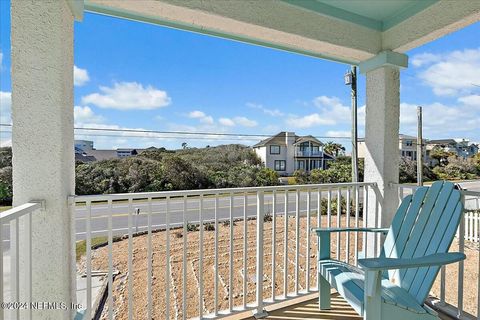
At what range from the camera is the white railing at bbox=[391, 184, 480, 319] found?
6.93 feet

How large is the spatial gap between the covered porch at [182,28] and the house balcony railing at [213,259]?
0.02 meters

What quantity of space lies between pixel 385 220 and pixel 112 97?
17511 mm

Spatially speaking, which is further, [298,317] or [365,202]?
[365,202]

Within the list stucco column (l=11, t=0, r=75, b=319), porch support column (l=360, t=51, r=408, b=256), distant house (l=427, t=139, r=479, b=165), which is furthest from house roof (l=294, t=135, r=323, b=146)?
stucco column (l=11, t=0, r=75, b=319)

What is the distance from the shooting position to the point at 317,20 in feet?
7.93

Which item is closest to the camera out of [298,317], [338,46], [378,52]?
[298,317]

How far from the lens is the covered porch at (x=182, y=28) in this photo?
1.48 metres

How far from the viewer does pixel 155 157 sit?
10211 mm

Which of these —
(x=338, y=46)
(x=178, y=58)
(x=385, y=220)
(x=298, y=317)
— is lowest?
(x=298, y=317)

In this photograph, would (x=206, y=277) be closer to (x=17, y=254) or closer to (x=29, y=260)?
(x=29, y=260)

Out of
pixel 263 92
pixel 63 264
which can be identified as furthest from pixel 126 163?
pixel 263 92

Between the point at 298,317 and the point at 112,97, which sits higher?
the point at 112,97

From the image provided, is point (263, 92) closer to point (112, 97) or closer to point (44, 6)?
point (112, 97)

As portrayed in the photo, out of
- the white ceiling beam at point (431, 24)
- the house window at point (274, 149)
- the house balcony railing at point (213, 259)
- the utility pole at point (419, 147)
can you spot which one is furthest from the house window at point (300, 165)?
the white ceiling beam at point (431, 24)
